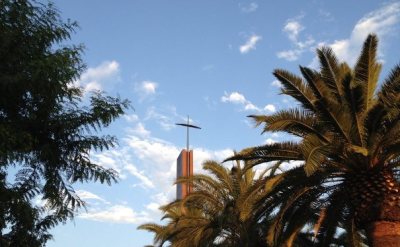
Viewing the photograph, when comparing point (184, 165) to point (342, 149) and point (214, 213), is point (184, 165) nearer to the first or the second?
Result: point (214, 213)

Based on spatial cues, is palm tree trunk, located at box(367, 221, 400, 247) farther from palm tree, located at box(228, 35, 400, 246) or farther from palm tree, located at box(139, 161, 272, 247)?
palm tree, located at box(139, 161, 272, 247)

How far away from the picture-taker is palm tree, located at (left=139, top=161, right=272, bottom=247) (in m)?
22.6

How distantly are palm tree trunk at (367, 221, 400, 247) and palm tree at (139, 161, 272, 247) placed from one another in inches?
300

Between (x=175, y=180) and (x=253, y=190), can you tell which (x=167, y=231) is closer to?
(x=175, y=180)

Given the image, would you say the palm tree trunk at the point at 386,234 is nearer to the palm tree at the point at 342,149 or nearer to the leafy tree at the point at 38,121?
the palm tree at the point at 342,149

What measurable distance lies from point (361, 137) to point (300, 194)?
2605mm

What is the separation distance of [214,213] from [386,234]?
1001cm

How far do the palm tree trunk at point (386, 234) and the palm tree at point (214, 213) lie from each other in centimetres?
763

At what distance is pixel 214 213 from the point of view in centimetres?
2347

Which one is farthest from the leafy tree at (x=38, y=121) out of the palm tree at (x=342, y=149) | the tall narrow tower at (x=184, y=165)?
the tall narrow tower at (x=184, y=165)

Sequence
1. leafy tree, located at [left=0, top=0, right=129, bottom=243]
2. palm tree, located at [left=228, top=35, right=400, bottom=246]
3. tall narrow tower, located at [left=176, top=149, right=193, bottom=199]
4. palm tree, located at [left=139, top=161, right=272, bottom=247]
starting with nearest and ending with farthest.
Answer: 1. leafy tree, located at [left=0, top=0, right=129, bottom=243]
2. palm tree, located at [left=228, top=35, right=400, bottom=246]
3. palm tree, located at [left=139, top=161, right=272, bottom=247]
4. tall narrow tower, located at [left=176, top=149, right=193, bottom=199]

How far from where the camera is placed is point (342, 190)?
52.9ft

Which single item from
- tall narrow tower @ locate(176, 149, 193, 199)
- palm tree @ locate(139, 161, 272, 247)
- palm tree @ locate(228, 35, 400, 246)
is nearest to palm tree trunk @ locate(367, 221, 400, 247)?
palm tree @ locate(228, 35, 400, 246)

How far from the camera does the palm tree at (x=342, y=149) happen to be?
14.4m
